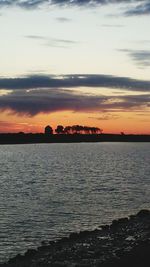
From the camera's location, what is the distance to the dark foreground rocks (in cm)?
A: 2638

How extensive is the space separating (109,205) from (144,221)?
41.4 ft

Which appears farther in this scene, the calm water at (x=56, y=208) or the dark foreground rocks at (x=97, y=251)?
the calm water at (x=56, y=208)

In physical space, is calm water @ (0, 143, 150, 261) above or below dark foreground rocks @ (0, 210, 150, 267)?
below

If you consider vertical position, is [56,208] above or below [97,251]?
below

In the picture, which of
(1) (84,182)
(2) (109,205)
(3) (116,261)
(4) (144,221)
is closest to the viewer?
(3) (116,261)

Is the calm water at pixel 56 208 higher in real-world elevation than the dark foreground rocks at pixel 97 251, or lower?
lower

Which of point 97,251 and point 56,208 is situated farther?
point 56,208

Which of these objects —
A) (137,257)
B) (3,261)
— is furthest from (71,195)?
(137,257)

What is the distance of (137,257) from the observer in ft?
84.8

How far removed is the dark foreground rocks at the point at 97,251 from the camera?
26.4 metres

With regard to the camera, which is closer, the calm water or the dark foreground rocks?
the dark foreground rocks

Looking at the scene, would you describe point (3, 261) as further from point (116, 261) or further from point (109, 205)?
point (109, 205)

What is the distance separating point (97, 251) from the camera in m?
29.9

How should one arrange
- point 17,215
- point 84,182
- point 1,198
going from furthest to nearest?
1. point 84,182
2. point 1,198
3. point 17,215
